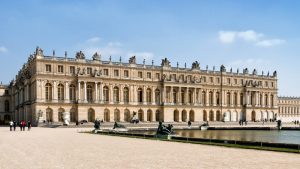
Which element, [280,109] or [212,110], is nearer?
[212,110]

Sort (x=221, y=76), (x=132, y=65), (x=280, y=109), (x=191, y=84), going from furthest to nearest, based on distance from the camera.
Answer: (x=280, y=109)
(x=221, y=76)
(x=191, y=84)
(x=132, y=65)

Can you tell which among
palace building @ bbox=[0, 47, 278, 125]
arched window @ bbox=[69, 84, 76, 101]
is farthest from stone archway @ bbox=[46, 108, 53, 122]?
arched window @ bbox=[69, 84, 76, 101]

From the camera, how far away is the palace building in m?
69.1

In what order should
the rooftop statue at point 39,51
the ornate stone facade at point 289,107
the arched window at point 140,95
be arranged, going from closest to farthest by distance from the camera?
the rooftop statue at point 39,51 → the arched window at point 140,95 → the ornate stone facade at point 289,107

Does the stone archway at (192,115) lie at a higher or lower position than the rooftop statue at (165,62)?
lower

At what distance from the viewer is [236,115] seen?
91.9 m

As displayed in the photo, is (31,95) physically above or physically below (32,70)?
below

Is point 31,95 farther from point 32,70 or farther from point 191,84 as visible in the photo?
point 191,84

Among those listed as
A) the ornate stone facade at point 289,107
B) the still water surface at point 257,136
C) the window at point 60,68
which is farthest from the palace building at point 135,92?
the still water surface at point 257,136

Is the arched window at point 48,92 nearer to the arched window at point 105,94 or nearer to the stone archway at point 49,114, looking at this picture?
the stone archway at point 49,114

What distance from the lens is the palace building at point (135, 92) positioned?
227 ft

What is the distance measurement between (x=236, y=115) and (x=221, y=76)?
9932 mm

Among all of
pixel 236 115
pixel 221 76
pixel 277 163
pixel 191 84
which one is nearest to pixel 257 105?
pixel 236 115

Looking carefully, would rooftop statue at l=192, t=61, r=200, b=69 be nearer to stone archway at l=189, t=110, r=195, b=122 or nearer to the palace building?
the palace building
